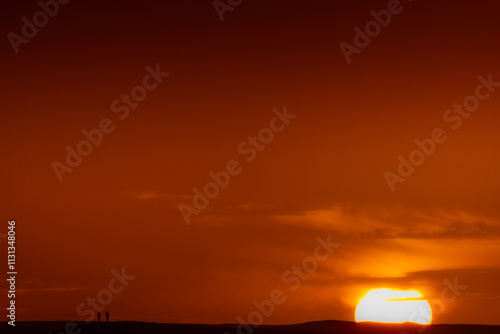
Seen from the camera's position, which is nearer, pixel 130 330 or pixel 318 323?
pixel 130 330

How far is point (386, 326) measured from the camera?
64750 millimetres

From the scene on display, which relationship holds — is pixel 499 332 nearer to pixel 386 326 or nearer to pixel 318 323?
pixel 386 326

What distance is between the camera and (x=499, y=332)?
214 ft

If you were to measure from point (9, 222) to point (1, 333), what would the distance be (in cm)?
2431

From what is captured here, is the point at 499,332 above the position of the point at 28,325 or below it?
below

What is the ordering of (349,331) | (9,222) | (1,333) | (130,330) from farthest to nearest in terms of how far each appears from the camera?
(1,333), (349,331), (130,330), (9,222)

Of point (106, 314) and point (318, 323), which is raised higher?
point (318, 323)

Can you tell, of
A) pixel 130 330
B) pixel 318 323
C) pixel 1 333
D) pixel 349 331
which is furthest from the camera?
pixel 318 323

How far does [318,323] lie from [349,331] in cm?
1675

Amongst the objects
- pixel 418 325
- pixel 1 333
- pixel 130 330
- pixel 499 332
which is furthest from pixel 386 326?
pixel 1 333

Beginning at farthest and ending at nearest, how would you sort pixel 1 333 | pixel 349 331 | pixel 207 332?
1. pixel 1 333
2. pixel 349 331
3. pixel 207 332

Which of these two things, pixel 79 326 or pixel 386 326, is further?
pixel 386 326

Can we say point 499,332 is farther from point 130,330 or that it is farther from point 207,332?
point 130,330

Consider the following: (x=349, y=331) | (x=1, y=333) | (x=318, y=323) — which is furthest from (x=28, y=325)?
(x=349, y=331)
